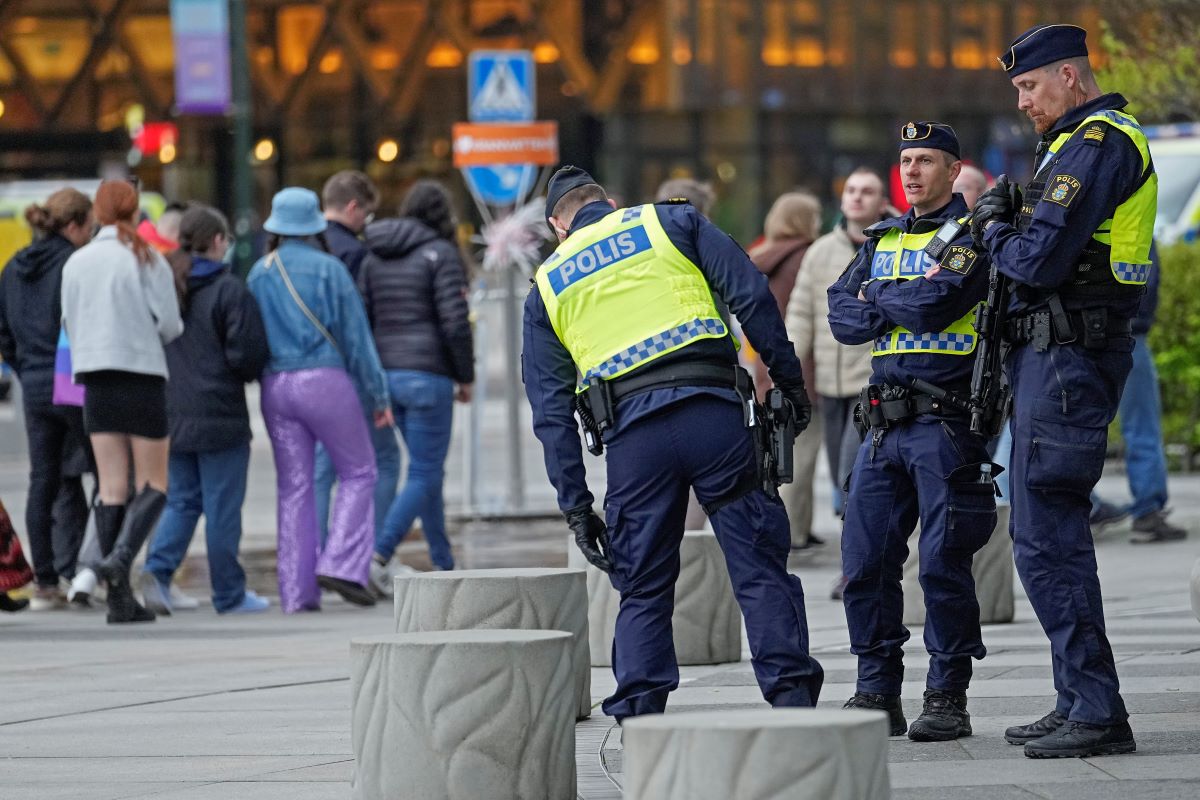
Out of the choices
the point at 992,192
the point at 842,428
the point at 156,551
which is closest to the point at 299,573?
the point at 156,551

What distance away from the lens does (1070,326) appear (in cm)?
606

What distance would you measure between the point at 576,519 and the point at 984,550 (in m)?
3.23

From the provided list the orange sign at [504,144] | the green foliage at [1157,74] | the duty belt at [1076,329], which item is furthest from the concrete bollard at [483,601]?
the green foliage at [1157,74]

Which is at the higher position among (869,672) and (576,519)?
(576,519)

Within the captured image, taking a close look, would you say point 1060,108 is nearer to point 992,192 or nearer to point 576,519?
point 992,192

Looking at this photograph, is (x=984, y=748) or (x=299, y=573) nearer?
(x=984, y=748)

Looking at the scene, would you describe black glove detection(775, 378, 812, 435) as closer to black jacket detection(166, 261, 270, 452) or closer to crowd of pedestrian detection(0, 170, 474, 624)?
crowd of pedestrian detection(0, 170, 474, 624)

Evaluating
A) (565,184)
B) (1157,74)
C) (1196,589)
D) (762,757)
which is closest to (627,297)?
(565,184)

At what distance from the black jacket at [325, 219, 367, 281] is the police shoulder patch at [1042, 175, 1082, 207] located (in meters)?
5.90

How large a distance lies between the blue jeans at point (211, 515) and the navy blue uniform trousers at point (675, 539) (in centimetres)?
456

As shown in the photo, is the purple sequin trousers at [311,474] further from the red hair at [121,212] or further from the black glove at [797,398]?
the black glove at [797,398]

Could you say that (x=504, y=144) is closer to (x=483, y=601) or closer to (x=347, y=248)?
(x=347, y=248)

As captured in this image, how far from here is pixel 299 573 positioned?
34.8ft

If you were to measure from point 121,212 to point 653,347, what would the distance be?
15.4ft
